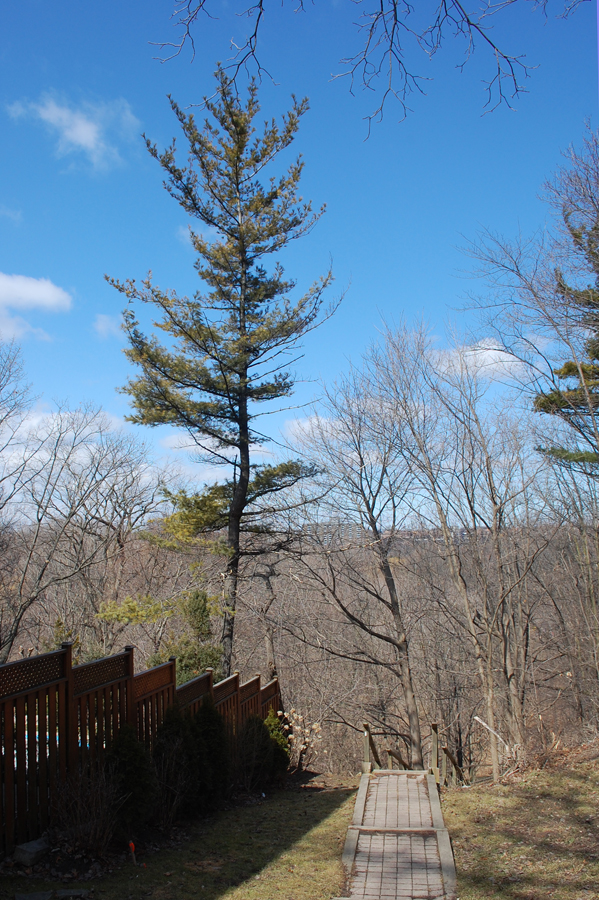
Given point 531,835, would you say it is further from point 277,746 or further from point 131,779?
point 277,746

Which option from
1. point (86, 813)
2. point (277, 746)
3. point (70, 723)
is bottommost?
point (277, 746)

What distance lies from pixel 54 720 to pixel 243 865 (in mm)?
2101

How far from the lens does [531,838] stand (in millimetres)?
5688

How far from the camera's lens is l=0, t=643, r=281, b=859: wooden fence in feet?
15.0

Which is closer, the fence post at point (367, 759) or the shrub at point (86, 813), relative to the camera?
the shrub at point (86, 813)

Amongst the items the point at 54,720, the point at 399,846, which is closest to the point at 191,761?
the point at 54,720

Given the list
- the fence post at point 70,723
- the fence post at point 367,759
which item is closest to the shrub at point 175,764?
the fence post at point 70,723

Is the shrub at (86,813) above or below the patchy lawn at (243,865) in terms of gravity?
above

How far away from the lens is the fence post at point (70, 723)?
5.22m

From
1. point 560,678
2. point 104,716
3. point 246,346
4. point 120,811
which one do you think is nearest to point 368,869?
point 120,811

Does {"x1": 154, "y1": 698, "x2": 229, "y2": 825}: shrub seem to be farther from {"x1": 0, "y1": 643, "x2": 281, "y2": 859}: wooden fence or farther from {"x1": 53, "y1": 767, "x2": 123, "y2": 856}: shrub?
{"x1": 53, "y1": 767, "x2": 123, "y2": 856}: shrub

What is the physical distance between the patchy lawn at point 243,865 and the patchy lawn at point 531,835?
1193 millimetres

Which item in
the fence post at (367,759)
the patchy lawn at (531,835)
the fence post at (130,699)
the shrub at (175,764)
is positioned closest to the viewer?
the patchy lawn at (531,835)

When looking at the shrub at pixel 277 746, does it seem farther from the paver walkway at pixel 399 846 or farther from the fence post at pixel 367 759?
the paver walkway at pixel 399 846
